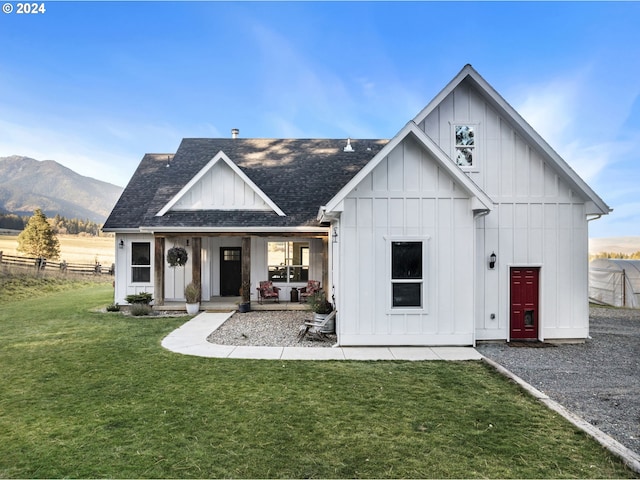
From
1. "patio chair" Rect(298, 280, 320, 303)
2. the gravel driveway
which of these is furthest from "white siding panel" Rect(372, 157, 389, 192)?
"patio chair" Rect(298, 280, 320, 303)

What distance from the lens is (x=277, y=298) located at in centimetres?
1541

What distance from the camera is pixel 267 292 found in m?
15.0

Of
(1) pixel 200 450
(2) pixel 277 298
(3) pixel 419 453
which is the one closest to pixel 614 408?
(3) pixel 419 453

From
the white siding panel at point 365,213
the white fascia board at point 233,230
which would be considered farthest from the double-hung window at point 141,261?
the white siding panel at point 365,213

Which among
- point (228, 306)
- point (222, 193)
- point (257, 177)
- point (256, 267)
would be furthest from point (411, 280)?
point (257, 177)

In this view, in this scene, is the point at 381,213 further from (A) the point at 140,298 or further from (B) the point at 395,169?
(A) the point at 140,298

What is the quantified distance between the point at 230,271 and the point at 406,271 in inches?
392

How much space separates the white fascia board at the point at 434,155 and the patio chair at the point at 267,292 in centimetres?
720

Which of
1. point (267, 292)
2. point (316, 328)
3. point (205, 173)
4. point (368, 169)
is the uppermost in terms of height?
point (205, 173)

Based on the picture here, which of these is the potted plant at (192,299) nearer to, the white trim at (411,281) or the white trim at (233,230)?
the white trim at (233,230)

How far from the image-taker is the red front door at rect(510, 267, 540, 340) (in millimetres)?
10008

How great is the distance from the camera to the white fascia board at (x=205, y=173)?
14250mm

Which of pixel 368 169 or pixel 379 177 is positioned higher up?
pixel 368 169

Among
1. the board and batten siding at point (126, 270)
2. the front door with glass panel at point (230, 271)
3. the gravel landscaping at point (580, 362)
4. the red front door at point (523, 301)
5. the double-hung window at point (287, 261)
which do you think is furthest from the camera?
the front door with glass panel at point (230, 271)
